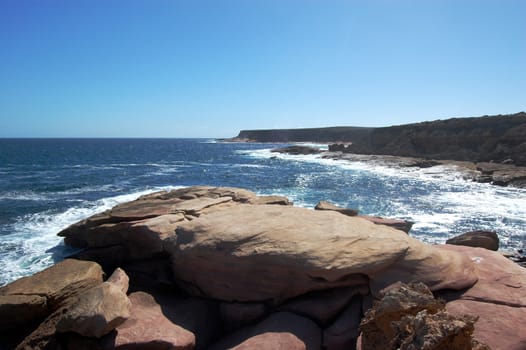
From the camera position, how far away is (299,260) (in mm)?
7395

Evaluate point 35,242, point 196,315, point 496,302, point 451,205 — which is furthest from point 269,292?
point 451,205

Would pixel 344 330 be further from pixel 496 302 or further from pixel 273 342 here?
pixel 496 302

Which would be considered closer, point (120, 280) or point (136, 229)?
point (120, 280)

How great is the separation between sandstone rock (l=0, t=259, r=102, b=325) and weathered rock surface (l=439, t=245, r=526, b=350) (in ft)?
26.7

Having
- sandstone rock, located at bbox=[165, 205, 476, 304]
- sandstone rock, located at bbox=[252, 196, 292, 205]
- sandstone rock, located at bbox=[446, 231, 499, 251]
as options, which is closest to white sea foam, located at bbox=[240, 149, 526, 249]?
sandstone rock, located at bbox=[446, 231, 499, 251]

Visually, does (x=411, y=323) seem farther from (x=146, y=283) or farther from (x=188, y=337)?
(x=146, y=283)

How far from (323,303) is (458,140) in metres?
57.9

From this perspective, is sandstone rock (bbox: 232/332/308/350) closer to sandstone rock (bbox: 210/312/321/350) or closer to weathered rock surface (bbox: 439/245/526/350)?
sandstone rock (bbox: 210/312/321/350)

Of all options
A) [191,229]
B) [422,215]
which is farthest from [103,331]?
[422,215]

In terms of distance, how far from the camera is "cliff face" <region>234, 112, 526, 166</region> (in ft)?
158

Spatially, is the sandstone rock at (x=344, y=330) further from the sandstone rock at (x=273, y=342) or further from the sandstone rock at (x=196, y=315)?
the sandstone rock at (x=196, y=315)

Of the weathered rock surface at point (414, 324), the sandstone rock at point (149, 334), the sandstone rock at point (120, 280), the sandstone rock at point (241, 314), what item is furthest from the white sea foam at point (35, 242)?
the weathered rock surface at point (414, 324)

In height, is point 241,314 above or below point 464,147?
below

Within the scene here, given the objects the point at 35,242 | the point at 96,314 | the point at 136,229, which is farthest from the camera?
the point at 35,242
